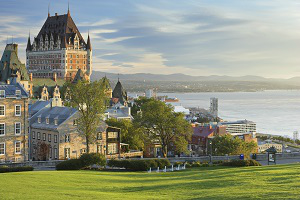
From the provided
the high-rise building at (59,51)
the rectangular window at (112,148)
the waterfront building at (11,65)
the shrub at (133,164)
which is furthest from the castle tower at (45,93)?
the shrub at (133,164)

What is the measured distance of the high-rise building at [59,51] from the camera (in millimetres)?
146250

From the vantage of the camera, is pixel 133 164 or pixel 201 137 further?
pixel 201 137

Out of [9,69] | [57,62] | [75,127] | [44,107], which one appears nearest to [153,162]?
[75,127]

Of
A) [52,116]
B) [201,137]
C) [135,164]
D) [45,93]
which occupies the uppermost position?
[45,93]

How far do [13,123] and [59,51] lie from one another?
102757 millimetres

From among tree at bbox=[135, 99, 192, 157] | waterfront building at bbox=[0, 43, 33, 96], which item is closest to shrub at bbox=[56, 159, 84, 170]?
tree at bbox=[135, 99, 192, 157]

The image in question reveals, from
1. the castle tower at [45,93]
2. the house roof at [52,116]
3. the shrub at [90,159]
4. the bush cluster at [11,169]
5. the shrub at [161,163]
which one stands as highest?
the castle tower at [45,93]

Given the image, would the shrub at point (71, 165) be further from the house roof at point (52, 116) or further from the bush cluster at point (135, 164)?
the house roof at point (52, 116)

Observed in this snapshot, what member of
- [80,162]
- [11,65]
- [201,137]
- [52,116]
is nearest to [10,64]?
[11,65]

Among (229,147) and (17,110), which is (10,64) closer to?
(17,110)

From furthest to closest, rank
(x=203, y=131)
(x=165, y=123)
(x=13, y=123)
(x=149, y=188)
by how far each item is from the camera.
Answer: (x=203, y=131) → (x=165, y=123) → (x=13, y=123) → (x=149, y=188)

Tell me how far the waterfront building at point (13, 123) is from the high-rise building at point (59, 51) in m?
97.8

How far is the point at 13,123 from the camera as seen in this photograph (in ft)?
153

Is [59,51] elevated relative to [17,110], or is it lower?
elevated
